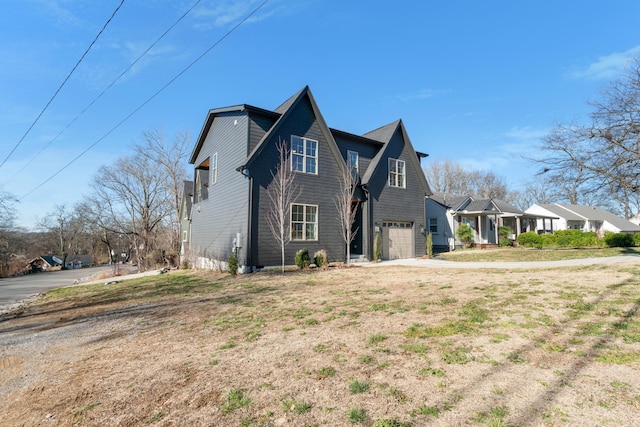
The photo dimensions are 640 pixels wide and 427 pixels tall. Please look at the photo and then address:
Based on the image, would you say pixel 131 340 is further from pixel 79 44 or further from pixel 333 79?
pixel 333 79

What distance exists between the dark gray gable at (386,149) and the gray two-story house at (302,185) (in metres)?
0.06

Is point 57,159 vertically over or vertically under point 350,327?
over

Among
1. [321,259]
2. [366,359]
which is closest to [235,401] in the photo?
[366,359]

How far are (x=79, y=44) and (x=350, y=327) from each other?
1015 centimetres

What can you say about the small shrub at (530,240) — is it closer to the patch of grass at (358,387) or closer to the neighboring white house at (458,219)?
the neighboring white house at (458,219)

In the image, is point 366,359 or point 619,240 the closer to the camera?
point 366,359

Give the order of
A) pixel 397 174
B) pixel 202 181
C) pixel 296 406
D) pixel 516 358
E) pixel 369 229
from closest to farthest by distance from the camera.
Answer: pixel 296 406 < pixel 516 358 < pixel 369 229 < pixel 397 174 < pixel 202 181

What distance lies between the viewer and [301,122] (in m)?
14.7

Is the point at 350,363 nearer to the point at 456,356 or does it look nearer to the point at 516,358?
the point at 456,356

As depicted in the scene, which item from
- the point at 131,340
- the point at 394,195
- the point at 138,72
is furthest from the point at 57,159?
the point at 394,195

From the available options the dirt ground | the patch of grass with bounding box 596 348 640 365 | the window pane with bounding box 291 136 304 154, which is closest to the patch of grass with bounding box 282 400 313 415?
the dirt ground

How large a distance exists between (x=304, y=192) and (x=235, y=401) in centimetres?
1182

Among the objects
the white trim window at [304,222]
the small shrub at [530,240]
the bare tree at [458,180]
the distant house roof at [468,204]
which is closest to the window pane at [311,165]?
the white trim window at [304,222]

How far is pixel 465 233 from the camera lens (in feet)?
79.9
